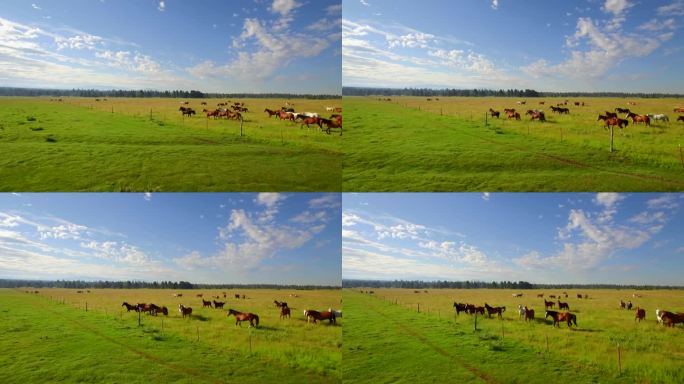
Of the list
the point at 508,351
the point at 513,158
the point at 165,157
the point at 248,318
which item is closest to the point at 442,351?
the point at 508,351

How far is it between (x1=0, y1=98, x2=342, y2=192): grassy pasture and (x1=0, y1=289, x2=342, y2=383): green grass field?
927 cm

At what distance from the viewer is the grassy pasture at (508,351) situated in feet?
63.8

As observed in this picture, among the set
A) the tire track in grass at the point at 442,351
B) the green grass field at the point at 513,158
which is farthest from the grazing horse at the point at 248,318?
the green grass field at the point at 513,158

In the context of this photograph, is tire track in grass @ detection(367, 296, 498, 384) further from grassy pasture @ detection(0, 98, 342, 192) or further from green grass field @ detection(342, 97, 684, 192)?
grassy pasture @ detection(0, 98, 342, 192)

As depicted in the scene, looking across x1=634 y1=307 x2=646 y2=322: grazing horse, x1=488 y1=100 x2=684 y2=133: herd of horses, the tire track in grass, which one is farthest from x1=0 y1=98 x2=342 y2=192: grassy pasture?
x1=634 y1=307 x2=646 y2=322: grazing horse

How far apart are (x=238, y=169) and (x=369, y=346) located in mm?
13568

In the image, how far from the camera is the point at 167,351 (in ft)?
78.4

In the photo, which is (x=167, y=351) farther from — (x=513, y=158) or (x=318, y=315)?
(x=513, y=158)

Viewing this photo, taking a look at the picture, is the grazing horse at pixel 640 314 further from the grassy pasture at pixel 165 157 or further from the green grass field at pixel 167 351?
the grassy pasture at pixel 165 157

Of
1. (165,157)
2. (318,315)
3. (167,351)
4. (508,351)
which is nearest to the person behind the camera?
(508,351)

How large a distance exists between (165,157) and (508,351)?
985 inches

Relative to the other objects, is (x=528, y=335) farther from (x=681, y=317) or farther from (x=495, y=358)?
(x=681, y=317)

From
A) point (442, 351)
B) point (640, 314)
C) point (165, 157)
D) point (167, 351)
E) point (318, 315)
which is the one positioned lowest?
point (167, 351)

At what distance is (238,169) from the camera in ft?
88.6
